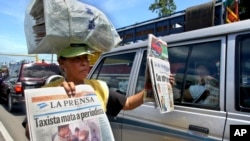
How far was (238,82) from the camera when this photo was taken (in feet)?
6.77

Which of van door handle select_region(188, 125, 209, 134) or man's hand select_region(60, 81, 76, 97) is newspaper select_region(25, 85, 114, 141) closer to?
man's hand select_region(60, 81, 76, 97)

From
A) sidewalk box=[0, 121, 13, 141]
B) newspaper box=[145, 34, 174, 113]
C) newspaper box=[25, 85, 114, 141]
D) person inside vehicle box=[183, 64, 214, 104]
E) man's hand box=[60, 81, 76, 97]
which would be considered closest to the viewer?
newspaper box=[25, 85, 114, 141]

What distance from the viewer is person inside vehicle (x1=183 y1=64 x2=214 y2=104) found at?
235 cm

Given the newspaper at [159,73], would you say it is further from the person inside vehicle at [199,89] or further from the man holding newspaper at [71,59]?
the person inside vehicle at [199,89]

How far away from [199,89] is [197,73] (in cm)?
13

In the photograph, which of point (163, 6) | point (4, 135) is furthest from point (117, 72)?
point (163, 6)

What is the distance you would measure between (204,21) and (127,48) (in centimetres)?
Answer: 86

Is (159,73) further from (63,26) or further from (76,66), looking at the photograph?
(63,26)

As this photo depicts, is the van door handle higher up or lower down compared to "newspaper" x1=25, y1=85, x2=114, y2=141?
lower down

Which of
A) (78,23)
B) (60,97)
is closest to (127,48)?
(78,23)

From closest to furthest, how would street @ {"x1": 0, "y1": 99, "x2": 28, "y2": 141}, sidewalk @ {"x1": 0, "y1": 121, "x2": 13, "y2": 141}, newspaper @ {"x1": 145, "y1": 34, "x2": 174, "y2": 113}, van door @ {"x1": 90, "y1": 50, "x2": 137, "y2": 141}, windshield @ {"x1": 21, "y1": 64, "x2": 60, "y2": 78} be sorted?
1. newspaper @ {"x1": 145, "y1": 34, "x2": 174, "y2": 113}
2. van door @ {"x1": 90, "y1": 50, "x2": 137, "y2": 141}
3. sidewalk @ {"x1": 0, "y1": 121, "x2": 13, "y2": 141}
4. street @ {"x1": 0, "y1": 99, "x2": 28, "y2": 141}
5. windshield @ {"x1": 21, "y1": 64, "x2": 60, "y2": 78}

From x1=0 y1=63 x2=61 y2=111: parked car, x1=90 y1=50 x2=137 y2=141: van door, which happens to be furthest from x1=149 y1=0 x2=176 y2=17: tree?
x1=90 y1=50 x2=137 y2=141: van door

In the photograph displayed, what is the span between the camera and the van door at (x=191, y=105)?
2.17 m

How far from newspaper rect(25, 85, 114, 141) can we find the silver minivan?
2.75 ft
